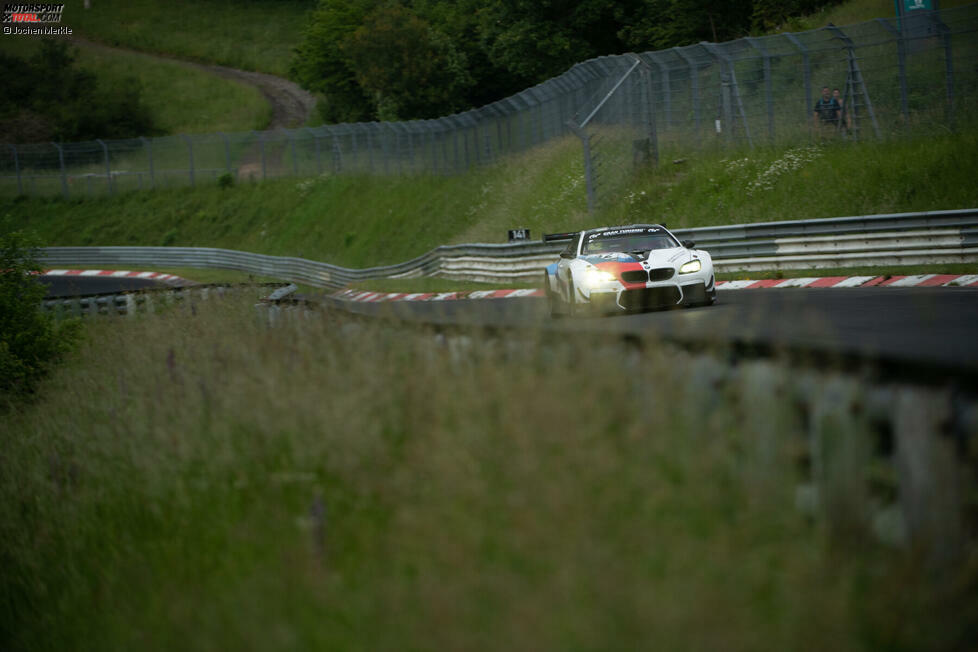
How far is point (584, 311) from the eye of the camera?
579 inches

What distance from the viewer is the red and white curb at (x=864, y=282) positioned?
639 inches

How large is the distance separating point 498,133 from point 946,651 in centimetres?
3553

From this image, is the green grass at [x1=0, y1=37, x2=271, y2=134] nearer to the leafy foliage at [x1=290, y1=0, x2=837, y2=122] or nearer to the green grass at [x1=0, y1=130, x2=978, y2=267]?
the leafy foliage at [x1=290, y1=0, x2=837, y2=122]

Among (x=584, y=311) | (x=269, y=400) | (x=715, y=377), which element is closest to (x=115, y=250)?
(x=584, y=311)

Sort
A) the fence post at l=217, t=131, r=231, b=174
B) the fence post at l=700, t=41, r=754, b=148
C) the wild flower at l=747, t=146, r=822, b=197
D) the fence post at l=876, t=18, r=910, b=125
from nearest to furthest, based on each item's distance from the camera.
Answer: the fence post at l=876, t=18, r=910, b=125, the wild flower at l=747, t=146, r=822, b=197, the fence post at l=700, t=41, r=754, b=148, the fence post at l=217, t=131, r=231, b=174

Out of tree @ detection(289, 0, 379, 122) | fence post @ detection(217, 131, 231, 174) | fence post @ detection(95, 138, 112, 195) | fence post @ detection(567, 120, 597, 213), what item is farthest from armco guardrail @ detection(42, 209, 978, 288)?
tree @ detection(289, 0, 379, 122)

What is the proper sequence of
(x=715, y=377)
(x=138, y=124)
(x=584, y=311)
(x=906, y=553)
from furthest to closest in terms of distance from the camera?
1. (x=138, y=124)
2. (x=584, y=311)
3. (x=715, y=377)
4. (x=906, y=553)

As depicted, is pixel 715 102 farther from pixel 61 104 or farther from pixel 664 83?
pixel 61 104

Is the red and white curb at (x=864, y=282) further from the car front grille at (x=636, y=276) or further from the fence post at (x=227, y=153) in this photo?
the fence post at (x=227, y=153)

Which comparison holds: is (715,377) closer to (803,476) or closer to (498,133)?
(803,476)

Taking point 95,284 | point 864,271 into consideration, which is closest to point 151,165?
point 95,284

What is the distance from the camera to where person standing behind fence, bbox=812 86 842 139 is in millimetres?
24422

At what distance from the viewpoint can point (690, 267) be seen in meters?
14.5

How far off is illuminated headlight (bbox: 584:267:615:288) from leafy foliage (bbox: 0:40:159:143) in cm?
6189
